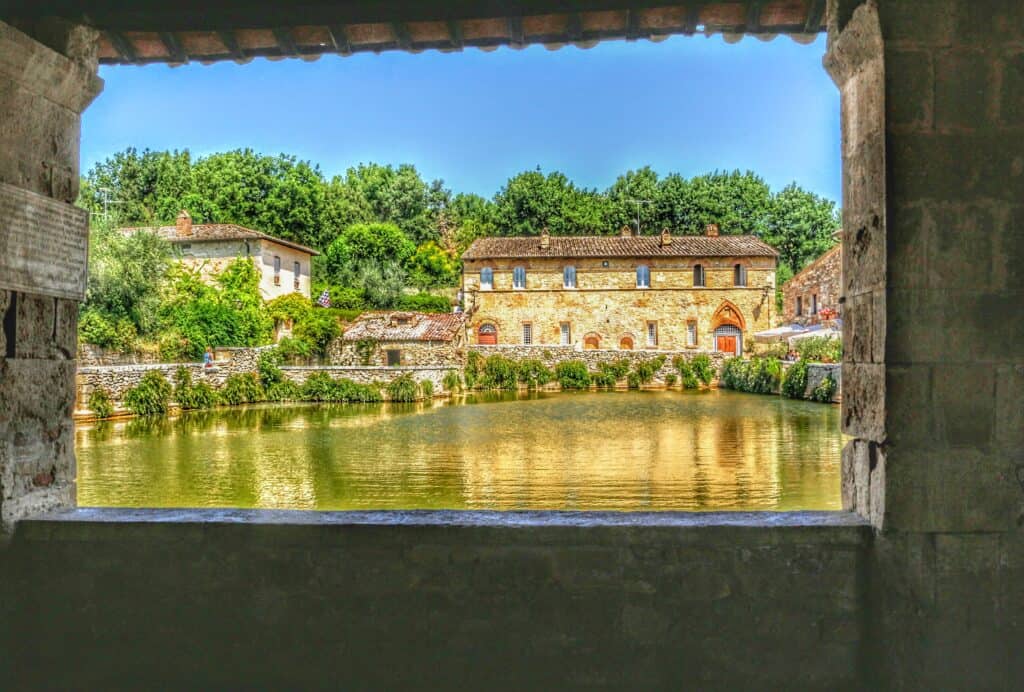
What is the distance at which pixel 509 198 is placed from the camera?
4744cm

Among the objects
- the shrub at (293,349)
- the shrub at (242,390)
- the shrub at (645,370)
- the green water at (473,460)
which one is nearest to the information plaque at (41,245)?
the green water at (473,460)

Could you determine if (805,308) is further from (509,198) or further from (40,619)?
(40,619)

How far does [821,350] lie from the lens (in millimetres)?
23469

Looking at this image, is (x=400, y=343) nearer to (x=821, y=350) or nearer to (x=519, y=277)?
(x=519, y=277)

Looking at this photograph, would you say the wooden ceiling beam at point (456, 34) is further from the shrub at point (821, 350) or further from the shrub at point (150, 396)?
the shrub at point (821, 350)

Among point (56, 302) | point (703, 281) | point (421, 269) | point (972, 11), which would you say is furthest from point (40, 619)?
point (421, 269)

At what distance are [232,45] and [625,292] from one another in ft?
103

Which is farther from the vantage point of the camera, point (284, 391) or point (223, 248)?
point (223, 248)

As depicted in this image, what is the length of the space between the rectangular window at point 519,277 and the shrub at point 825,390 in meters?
16.0

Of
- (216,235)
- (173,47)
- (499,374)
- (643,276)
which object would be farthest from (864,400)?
(216,235)

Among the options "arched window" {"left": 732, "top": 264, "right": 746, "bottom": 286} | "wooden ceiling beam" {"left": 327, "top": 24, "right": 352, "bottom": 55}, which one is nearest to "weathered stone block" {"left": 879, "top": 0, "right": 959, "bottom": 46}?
"wooden ceiling beam" {"left": 327, "top": 24, "right": 352, "bottom": 55}

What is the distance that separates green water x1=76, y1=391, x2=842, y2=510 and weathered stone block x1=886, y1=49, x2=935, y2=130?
164 inches

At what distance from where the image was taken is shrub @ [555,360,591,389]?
92.6 feet

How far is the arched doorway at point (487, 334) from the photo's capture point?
34844 millimetres
